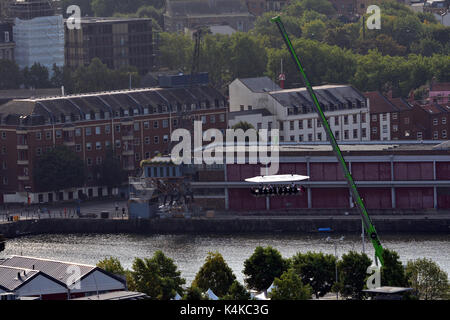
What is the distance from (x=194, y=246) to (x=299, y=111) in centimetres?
2326

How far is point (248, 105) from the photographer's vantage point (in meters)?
79.1

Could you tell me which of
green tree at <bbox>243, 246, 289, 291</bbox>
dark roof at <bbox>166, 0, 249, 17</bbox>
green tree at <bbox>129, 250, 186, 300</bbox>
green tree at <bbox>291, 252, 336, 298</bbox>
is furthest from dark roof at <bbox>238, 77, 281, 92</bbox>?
dark roof at <bbox>166, 0, 249, 17</bbox>

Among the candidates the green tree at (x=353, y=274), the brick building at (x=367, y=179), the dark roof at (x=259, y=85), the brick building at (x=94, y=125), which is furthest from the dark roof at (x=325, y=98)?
the green tree at (x=353, y=274)

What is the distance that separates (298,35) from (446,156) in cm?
7603

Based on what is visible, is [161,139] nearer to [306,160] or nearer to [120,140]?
[120,140]

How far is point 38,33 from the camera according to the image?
9925cm

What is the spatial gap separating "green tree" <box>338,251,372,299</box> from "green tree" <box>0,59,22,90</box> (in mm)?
60072

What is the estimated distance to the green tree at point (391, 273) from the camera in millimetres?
35344

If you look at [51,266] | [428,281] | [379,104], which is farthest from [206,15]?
[428,281]

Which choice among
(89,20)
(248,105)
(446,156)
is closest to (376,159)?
(446,156)

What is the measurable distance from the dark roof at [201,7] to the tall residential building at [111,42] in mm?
33682

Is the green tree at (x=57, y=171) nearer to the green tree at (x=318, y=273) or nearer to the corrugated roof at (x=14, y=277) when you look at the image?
the green tree at (x=318, y=273)

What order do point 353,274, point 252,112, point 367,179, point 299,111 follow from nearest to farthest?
point 353,274 → point 367,179 → point 299,111 → point 252,112

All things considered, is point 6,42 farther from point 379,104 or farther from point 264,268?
point 264,268
